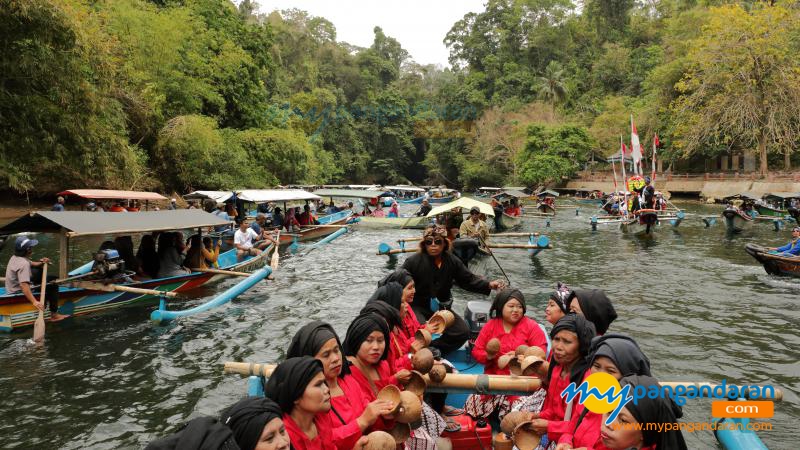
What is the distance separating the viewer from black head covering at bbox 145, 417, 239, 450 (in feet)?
5.76

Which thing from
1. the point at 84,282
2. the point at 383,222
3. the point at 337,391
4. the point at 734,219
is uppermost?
the point at 337,391

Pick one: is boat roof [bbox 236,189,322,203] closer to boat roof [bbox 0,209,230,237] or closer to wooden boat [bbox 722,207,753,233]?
boat roof [bbox 0,209,230,237]

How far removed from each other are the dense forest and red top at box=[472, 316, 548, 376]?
1469cm

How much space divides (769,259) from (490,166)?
48.0 meters

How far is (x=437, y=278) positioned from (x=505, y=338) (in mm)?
1660

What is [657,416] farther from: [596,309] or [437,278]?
[437,278]

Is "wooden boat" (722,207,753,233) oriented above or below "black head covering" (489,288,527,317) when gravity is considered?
below

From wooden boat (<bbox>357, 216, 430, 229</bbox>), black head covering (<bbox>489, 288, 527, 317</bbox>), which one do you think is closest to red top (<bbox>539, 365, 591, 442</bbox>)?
black head covering (<bbox>489, 288, 527, 317</bbox>)

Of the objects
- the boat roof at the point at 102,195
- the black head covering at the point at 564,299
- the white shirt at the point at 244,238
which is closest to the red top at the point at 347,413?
the black head covering at the point at 564,299

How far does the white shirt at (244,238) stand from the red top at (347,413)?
38.1ft

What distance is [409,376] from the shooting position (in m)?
3.58

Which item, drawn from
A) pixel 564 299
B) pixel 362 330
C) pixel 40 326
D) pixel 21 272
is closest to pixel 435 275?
pixel 564 299

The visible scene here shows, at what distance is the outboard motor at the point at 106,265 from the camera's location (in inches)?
348

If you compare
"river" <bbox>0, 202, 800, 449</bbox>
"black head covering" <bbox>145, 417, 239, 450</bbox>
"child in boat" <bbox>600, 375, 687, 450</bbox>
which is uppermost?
"black head covering" <bbox>145, 417, 239, 450</bbox>
